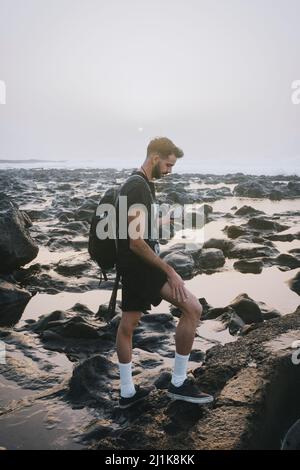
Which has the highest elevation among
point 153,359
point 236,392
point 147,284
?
point 147,284

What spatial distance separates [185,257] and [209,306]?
94.0 inches

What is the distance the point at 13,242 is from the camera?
7.95 metres

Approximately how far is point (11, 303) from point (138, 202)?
4.11 meters

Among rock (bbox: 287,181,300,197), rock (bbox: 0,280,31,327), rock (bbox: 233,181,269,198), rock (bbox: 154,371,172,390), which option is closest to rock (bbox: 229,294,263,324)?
rock (bbox: 154,371,172,390)

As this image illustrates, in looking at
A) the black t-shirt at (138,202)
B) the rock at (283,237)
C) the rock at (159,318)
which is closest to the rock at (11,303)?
the rock at (159,318)

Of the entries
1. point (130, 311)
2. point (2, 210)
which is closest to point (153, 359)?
point (130, 311)

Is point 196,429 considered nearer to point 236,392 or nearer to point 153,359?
point 236,392

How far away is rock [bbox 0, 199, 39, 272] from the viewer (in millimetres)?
7820

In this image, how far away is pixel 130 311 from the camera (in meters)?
3.51

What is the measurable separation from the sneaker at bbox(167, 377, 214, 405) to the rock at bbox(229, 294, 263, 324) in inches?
97.6

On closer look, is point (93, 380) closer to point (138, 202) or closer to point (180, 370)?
point (180, 370)

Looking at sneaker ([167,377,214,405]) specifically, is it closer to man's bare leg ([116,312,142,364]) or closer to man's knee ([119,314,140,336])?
man's bare leg ([116,312,142,364])
